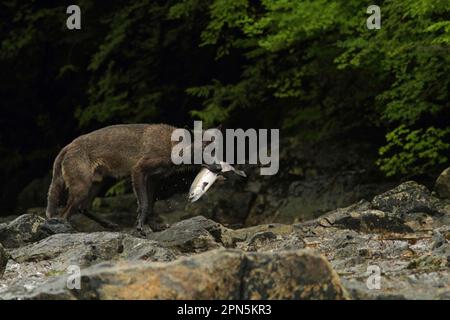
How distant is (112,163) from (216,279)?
7.10 m

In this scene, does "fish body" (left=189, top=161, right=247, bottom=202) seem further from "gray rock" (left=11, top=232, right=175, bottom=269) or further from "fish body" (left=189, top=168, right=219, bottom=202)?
"gray rock" (left=11, top=232, right=175, bottom=269)

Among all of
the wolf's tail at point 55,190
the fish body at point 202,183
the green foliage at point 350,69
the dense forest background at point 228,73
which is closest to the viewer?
the fish body at point 202,183

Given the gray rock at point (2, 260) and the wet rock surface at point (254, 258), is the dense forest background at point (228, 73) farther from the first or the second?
the gray rock at point (2, 260)

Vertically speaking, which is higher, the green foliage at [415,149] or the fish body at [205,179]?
the green foliage at [415,149]

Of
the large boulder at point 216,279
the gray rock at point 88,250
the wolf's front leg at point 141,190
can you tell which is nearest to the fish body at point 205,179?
the wolf's front leg at point 141,190

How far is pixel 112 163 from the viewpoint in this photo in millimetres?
13281

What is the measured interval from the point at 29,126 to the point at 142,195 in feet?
36.7

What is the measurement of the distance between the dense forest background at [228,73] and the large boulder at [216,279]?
25.9 ft

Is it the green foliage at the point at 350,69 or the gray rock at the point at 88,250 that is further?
the green foliage at the point at 350,69

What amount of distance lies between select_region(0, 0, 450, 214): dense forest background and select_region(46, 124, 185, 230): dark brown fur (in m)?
3.65

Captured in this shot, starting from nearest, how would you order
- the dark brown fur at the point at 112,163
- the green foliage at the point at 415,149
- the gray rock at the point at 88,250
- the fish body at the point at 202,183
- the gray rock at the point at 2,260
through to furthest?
1. the gray rock at the point at 2,260
2. the gray rock at the point at 88,250
3. the fish body at the point at 202,183
4. the dark brown fur at the point at 112,163
5. the green foliage at the point at 415,149

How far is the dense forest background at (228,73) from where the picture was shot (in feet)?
49.4

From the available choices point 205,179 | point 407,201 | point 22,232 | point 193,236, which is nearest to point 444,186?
point 407,201
